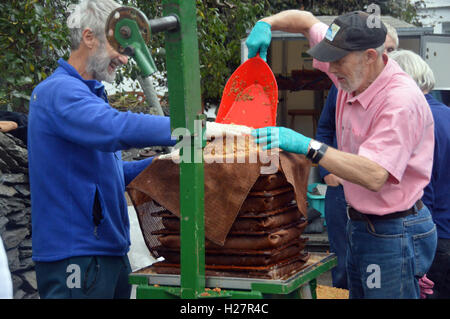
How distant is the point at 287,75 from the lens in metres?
8.22

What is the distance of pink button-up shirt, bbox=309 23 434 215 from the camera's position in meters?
2.28

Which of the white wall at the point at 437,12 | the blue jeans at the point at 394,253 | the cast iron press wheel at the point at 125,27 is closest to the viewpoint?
the cast iron press wheel at the point at 125,27

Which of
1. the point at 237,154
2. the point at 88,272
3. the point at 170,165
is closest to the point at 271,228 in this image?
the point at 237,154

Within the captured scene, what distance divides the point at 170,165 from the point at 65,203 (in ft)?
1.63

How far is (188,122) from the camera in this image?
6.12 feet

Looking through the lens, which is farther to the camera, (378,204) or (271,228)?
(378,204)

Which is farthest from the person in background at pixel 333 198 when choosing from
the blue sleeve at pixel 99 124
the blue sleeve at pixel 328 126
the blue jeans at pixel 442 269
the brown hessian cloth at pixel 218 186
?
the blue sleeve at pixel 99 124

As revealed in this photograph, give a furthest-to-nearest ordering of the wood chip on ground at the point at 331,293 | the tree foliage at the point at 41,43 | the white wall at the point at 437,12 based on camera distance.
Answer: the white wall at the point at 437,12
the wood chip on ground at the point at 331,293
the tree foliage at the point at 41,43

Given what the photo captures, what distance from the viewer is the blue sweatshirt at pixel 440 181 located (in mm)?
3312

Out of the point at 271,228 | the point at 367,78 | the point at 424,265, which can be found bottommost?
the point at 424,265

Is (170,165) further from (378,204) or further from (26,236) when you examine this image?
(26,236)

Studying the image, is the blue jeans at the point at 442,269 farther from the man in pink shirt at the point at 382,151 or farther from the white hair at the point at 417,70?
the white hair at the point at 417,70

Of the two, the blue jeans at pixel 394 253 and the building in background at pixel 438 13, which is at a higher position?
the building in background at pixel 438 13

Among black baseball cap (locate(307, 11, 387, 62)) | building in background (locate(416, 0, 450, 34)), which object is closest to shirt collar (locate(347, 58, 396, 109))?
black baseball cap (locate(307, 11, 387, 62))
